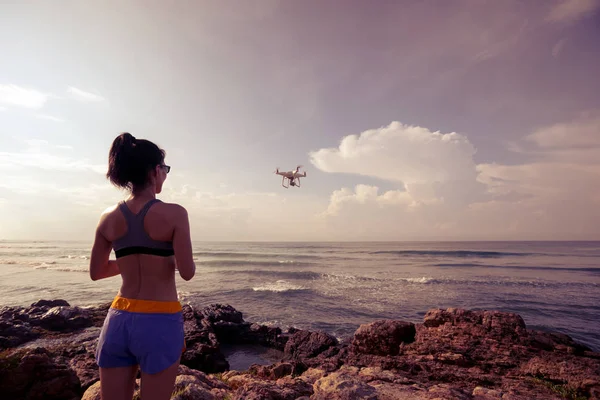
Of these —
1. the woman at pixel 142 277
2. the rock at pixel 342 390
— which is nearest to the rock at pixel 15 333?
the rock at pixel 342 390

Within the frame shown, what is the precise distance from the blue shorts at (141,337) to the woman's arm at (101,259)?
42 cm

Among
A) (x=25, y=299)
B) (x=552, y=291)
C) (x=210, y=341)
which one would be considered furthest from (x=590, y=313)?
(x=25, y=299)

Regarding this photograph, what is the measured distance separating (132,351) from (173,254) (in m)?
0.66

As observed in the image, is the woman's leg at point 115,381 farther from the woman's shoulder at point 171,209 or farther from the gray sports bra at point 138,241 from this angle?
the woman's shoulder at point 171,209

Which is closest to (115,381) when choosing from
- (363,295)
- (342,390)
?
(342,390)

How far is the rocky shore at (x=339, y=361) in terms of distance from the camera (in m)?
4.57

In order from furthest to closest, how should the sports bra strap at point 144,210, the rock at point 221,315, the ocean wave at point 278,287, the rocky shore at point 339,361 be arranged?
the ocean wave at point 278,287, the rock at point 221,315, the rocky shore at point 339,361, the sports bra strap at point 144,210

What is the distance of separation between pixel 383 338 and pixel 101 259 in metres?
9.16

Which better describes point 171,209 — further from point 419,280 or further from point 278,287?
point 419,280

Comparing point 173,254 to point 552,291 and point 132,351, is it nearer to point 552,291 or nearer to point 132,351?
point 132,351

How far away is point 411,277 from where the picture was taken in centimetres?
2847

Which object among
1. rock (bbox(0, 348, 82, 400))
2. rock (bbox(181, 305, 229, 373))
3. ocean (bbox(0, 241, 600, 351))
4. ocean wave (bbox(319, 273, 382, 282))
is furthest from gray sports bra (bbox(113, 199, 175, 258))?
ocean wave (bbox(319, 273, 382, 282))

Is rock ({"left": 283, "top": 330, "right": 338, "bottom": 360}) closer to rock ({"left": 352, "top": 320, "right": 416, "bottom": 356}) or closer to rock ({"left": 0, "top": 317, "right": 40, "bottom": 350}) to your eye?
rock ({"left": 352, "top": 320, "right": 416, "bottom": 356})

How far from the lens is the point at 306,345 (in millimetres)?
10312
